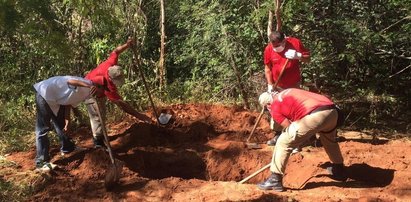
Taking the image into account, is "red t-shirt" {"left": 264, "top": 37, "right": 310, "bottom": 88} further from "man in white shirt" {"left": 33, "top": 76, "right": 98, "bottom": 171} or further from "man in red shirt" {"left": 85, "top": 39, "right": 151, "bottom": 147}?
"man in white shirt" {"left": 33, "top": 76, "right": 98, "bottom": 171}

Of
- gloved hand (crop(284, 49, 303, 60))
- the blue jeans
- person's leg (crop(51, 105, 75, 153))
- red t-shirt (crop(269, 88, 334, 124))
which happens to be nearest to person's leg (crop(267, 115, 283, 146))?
gloved hand (crop(284, 49, 303, 60))

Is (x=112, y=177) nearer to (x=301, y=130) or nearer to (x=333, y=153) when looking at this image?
(x=301, y=130)

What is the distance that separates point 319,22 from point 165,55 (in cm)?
391

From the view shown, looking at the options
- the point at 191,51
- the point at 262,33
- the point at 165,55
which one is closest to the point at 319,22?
the point at 262,33

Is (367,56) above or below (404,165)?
above

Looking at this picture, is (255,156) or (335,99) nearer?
(255,156)

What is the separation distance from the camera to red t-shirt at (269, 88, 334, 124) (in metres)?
5.04

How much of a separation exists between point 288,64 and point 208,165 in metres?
1.83

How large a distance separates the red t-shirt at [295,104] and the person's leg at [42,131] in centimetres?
281

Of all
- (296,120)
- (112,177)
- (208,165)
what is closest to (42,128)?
(112,177)

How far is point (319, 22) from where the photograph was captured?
866 centimetres

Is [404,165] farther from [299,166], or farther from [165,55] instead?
[165,55]

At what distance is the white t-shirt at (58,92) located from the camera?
5.80m

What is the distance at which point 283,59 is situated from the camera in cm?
642
